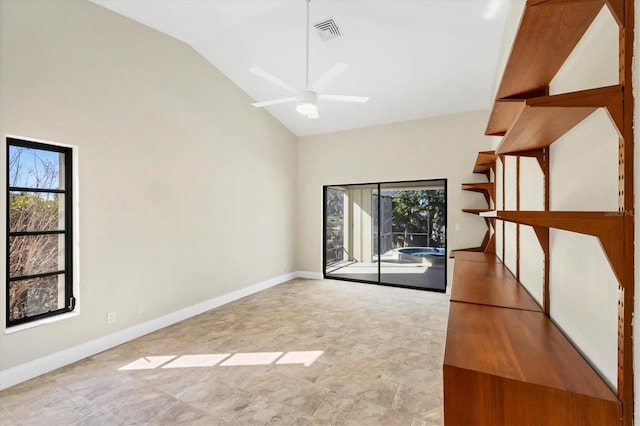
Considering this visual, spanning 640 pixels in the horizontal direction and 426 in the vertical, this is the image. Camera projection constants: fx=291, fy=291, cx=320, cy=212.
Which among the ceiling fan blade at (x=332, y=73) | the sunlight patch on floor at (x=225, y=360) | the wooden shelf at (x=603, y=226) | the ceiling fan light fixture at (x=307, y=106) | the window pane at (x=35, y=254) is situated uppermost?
the ceiling fan blade at (x=332, y=73)

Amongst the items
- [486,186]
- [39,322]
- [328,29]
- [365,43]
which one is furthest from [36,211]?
[486,186]

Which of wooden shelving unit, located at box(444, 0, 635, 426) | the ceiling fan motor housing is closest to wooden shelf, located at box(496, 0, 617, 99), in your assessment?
wooden shelving unit, located at box(444, 0, 635, 426)

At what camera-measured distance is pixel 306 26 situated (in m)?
3.56

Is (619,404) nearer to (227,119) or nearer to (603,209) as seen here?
(603,209)

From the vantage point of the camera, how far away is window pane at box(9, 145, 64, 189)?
2.66 metres

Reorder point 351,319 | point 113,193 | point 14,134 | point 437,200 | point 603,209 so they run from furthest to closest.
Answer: point 437,200 < point 351,319 < point 113,193 < point 14,134 < point 603,209

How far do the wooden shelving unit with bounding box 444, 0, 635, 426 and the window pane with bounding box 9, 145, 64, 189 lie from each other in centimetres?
373

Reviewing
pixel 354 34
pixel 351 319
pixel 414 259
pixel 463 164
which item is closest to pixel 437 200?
pixel 463 164

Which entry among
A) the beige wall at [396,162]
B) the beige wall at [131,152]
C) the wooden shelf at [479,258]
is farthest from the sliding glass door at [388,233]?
the beige wall at [131,152]

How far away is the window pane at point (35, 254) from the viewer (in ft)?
8.70

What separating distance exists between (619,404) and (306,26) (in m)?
4.06

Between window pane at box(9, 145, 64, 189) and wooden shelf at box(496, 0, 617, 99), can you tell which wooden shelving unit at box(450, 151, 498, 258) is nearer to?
wooden shelf at box(496, 0, 617, 99)

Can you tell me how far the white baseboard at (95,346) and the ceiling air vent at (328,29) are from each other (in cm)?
407

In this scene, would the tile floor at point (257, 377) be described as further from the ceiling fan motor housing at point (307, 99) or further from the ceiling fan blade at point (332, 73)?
the ceiling fan blade at point (332, 73)
